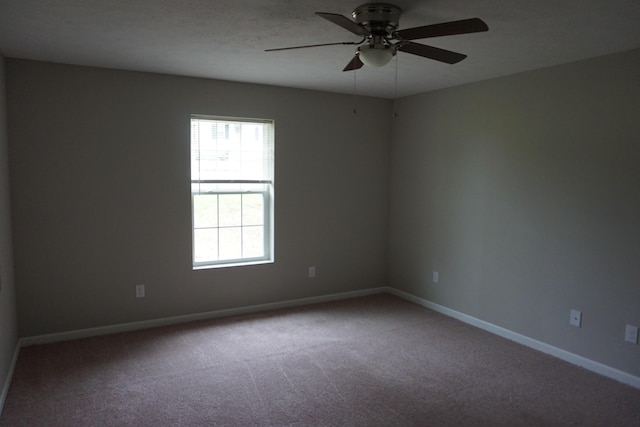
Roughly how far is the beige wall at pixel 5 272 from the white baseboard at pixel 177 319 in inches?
10.5

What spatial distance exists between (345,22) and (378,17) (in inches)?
12.4

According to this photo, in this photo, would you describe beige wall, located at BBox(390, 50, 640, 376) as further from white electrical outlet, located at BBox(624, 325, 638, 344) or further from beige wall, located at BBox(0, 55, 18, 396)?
beige wall, located at BBox(0, 55, 18, 396)

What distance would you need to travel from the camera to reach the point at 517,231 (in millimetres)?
3771

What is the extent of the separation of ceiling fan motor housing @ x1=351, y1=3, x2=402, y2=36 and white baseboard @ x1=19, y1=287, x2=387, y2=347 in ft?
10.0

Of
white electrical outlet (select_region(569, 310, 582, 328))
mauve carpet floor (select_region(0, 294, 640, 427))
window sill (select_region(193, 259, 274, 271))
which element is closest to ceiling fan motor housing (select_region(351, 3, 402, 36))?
mauve carpet floor (select_region(0, 294, 640, 427))

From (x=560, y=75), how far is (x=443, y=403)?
102 inches

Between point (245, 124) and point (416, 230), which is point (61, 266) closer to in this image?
point (245, 124)

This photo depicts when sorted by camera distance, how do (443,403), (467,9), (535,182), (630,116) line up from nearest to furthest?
(467,9) → (443,403) → (630,116) → (535,182)

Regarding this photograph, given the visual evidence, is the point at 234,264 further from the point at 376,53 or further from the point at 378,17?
the point at 378,17

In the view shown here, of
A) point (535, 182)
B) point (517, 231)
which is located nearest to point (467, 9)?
point (535, 182)

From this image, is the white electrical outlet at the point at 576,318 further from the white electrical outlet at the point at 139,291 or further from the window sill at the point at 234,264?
the white electrical outlet at the point at 139,291

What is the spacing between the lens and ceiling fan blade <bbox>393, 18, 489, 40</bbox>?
1943 millimetres

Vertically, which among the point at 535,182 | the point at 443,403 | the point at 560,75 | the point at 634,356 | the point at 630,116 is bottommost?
the point at 443,403

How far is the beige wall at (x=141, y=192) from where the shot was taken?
3500 millimetres
